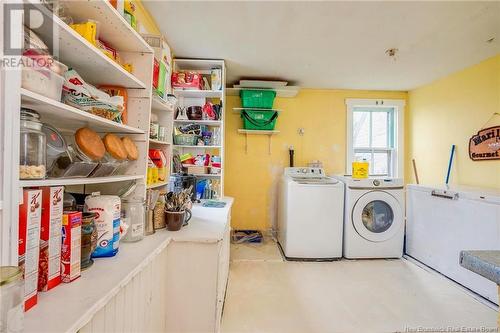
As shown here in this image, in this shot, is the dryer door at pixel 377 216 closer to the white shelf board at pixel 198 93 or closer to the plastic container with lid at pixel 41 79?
the white shelf board at pixel 198 93

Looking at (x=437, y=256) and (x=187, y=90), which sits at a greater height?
(x=187, y=90)

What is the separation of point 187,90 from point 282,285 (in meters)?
2.20

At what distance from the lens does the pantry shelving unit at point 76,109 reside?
58 cm

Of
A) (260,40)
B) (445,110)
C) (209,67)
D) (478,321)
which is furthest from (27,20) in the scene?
(445,110)

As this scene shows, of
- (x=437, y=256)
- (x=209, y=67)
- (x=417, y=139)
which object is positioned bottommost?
(x=437, y=256)

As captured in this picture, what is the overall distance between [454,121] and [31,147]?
386 centimetres

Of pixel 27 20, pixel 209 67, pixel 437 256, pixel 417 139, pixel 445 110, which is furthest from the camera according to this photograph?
pixel 417 139

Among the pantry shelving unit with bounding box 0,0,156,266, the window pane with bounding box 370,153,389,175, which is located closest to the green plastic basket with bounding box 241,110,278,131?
the window pane with bounding box 370,153,389,175

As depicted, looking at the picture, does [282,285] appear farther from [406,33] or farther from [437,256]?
[406,33]

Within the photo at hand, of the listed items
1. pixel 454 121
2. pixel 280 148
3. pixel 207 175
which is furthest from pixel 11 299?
pixel 454 121

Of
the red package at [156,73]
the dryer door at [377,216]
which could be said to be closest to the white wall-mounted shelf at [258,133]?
the dryer door at [377,216]

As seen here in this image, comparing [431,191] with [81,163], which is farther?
[431,191]

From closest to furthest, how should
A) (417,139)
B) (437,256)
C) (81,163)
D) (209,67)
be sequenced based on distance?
1. (81,163)
2. (437,256)
3. (209,67)
4. (417,139)

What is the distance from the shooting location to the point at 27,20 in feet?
2.37
